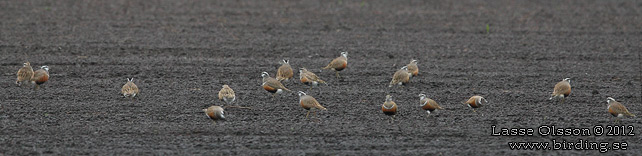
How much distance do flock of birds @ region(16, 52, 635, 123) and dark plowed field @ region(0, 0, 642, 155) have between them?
0.16 meters

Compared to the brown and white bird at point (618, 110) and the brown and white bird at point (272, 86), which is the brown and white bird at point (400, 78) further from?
the brown and white bird at point (618, 110)

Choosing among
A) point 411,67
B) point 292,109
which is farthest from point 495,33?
point 292,109

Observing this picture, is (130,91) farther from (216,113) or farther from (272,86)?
(272,86)

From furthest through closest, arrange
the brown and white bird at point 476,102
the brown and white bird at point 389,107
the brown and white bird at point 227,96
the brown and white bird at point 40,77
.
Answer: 1. the brown and white bird at point 40,77
2. the brown and white bird at point 227,96
3. the brown and white bird at point 476,102
4. the brown and white bird at point 389,107

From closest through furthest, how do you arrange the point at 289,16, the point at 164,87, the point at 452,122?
the point at 452,122 → the point at 164,87 → the point at 289,16

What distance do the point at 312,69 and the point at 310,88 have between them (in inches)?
56.9

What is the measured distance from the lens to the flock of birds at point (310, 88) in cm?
1056

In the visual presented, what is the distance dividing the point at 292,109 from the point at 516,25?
8.69m

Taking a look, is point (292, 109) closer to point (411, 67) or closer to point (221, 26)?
point (411, 67)

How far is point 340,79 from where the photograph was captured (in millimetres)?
13320

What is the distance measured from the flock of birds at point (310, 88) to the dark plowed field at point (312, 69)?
163mm

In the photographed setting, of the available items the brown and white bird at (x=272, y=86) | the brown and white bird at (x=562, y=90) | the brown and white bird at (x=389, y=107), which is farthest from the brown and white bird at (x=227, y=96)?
the brown and white bird at (x=562, y=90)

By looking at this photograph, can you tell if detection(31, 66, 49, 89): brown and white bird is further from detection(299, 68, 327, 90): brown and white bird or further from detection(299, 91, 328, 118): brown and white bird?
detection(299, 91, 328, 118): brown and white bird

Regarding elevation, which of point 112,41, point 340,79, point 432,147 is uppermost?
point 112,41
